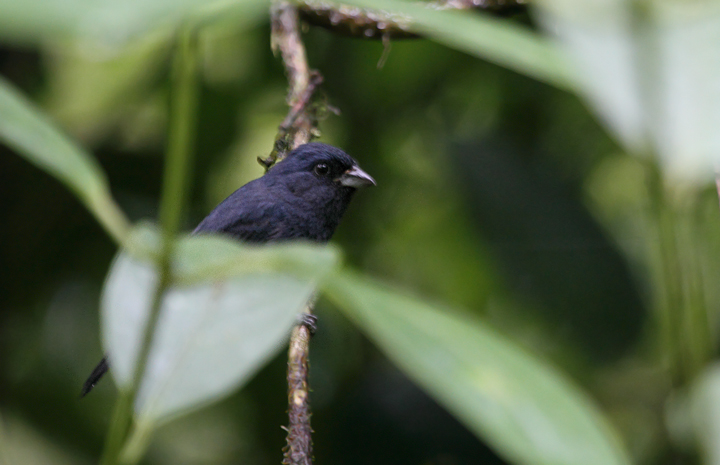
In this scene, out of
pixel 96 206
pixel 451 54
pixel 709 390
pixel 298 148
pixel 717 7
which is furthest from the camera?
pixel 451 54

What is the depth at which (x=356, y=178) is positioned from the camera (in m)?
3.86

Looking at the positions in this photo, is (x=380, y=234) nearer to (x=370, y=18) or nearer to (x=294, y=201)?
(x=294, y=201)

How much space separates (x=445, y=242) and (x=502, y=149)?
63 centimetres

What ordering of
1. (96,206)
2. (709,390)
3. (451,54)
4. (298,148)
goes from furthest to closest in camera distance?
(451,54)
(298,148)
(96,206)
(709,390)

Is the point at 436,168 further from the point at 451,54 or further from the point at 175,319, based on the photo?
the point at 175,319

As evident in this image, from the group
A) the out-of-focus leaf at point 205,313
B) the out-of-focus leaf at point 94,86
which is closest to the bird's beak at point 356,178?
the out-of-focus leaf at point 94,86

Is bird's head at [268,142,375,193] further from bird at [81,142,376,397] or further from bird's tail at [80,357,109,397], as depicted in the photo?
bird's tail at [80,357,109,397]

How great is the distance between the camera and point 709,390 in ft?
2.11

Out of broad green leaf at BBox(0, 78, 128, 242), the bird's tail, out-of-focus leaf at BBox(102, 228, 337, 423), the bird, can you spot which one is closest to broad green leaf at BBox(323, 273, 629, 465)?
out-of-focus leaf at BBox(102, 228, 337, 423)

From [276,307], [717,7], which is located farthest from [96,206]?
[717,7]

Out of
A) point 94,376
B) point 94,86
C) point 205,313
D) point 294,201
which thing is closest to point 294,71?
point 294,201

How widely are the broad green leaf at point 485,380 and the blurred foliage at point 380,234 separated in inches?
112

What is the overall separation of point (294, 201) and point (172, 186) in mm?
3281

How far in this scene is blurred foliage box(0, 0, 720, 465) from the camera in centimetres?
364
